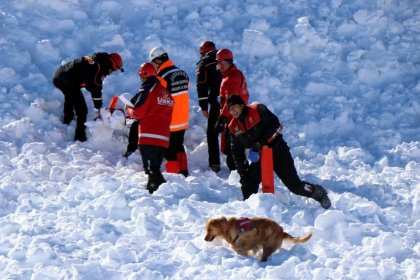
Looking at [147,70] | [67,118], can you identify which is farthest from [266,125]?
[67,118]

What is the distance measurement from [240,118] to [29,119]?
3809 millimetres

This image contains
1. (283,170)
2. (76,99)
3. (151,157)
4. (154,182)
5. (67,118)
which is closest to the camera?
(283,170)

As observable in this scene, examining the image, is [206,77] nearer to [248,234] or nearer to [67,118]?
[67,118]

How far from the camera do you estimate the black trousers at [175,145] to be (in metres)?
10.0

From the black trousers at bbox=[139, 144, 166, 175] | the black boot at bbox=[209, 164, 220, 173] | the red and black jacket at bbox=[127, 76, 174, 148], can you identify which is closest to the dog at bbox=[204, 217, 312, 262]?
the black trousers at bbox=[139, 144, 166, 175]

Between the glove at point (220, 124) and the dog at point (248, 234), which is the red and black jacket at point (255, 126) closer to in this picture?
the glove at point (220, 124)

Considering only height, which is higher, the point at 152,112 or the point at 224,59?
the point at 224,59

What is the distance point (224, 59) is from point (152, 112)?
140cm

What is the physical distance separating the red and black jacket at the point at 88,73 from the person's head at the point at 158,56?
3.04ft

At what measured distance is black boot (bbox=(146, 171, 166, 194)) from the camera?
9062 millimetres

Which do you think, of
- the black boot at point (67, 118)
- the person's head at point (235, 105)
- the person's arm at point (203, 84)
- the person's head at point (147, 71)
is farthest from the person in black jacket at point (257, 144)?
the black boot at point (67, 118)

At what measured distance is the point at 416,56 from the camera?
42.6ft

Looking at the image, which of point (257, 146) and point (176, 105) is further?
point (176, 105)

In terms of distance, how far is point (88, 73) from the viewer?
34.2ft
